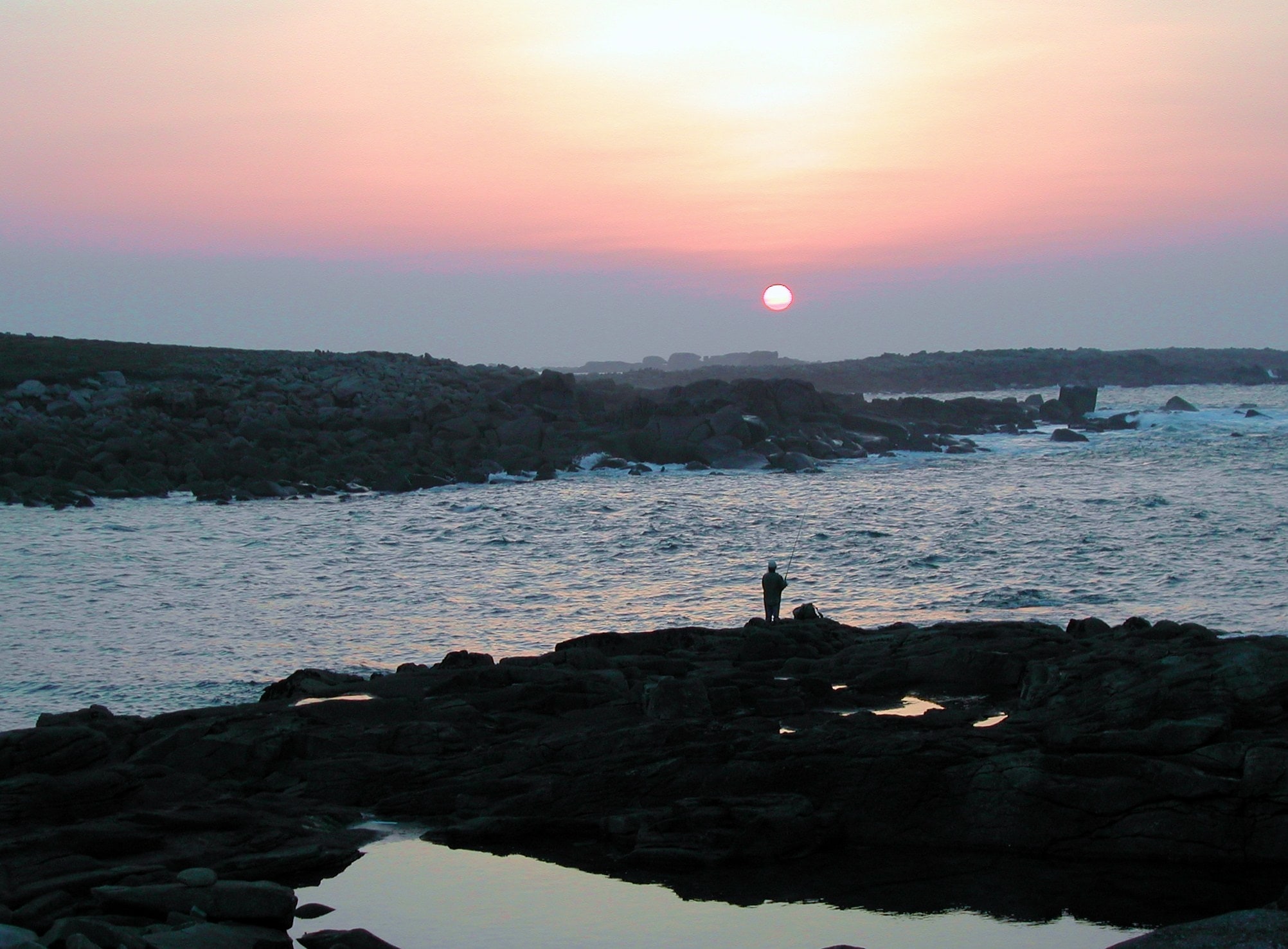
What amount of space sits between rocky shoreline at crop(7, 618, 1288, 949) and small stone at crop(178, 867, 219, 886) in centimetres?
5

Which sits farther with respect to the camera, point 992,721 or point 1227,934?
point 992,721

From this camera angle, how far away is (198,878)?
792 centimetres

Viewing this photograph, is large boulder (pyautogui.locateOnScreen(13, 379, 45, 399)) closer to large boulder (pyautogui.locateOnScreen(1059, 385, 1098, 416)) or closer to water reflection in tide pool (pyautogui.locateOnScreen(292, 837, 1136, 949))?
water reflection in tide pool (pyautogui.locateOnScreen(292, 837, 1136, 949))

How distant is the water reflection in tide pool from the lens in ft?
24.9

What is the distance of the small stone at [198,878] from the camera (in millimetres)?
7895

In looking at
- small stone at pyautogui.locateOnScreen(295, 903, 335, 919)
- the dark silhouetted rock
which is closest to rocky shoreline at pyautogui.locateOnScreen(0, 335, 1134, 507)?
small stone at pyautogui.locateOnScreen(295, 903, 335, 919)

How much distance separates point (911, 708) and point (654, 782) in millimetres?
3668

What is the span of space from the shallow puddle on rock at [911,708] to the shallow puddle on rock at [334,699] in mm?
5202

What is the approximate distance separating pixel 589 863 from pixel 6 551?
21.6m

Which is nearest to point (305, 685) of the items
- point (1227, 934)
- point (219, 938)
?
point (219, 938)

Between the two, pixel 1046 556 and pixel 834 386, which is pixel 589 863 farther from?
pixel 834 386

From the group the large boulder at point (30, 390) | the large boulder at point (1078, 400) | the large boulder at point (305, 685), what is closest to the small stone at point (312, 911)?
the large boulder at point (305, 685)

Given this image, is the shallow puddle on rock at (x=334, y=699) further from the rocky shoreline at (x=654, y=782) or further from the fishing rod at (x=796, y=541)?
the fishing rod at (x=796, y=541)

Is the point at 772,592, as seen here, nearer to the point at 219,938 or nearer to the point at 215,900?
the point at 215,900
